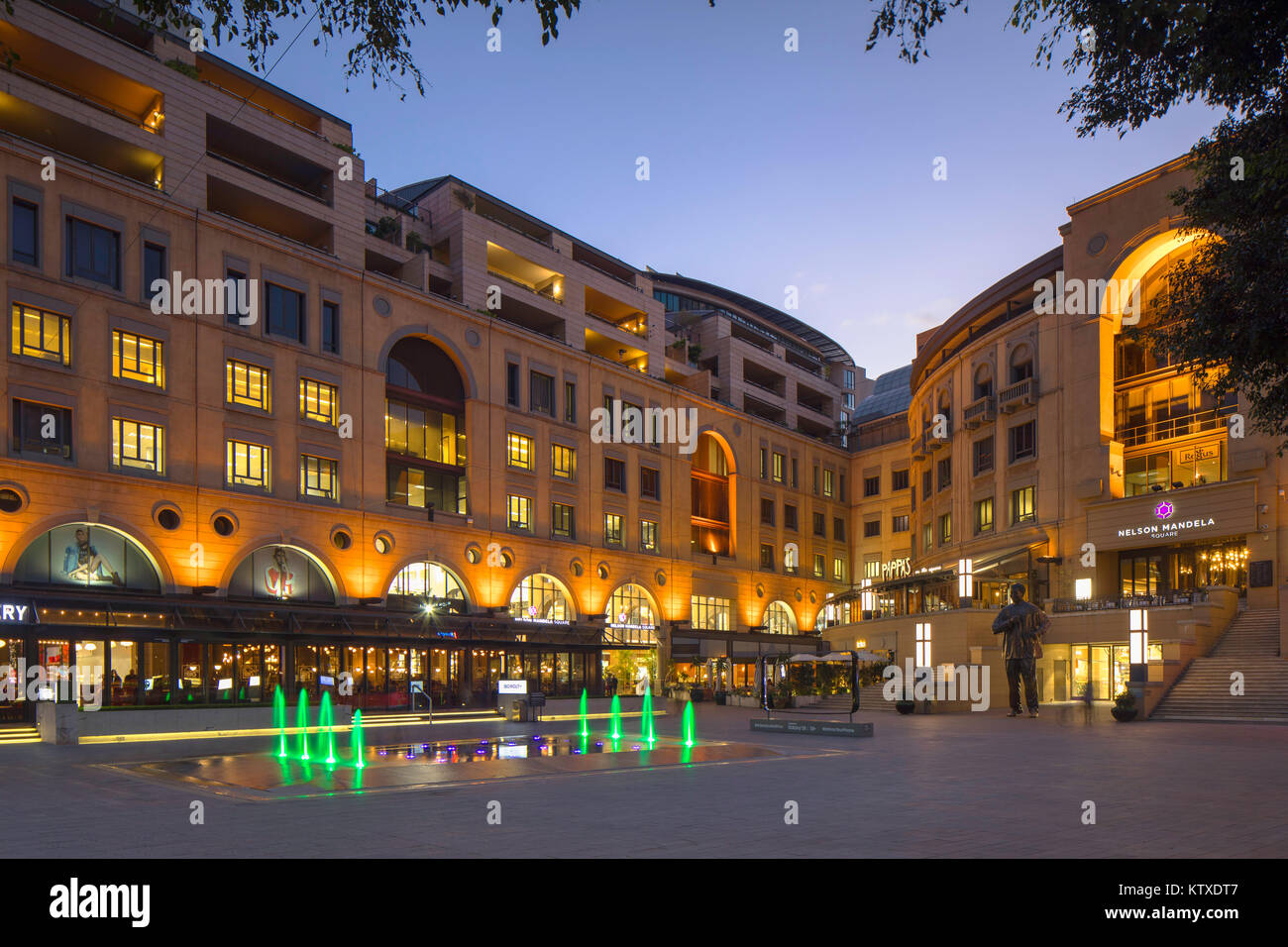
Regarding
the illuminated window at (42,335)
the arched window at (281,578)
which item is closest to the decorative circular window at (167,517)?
the arched window at (281,578)

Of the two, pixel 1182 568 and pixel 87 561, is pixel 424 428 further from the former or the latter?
pixel 1182 568

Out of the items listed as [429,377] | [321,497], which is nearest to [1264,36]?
[321,497]

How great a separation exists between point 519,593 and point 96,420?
2521 cm

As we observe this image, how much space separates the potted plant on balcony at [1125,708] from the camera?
117 ft

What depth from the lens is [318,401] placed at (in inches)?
1997

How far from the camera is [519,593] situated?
60000 millimetres

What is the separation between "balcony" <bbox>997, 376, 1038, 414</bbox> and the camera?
5638cm

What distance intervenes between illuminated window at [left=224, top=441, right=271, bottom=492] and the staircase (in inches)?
1493

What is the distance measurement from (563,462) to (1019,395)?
26654 millimetres

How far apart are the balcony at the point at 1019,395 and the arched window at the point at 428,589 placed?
1245 inches

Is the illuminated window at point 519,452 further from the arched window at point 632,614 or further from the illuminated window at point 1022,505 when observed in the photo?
the illuminated window at point 1022,505

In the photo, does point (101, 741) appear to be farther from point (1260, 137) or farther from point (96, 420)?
point (1260, 137)

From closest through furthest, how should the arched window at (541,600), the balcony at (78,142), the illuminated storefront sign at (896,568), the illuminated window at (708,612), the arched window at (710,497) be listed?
the balcony at (78,142), the arched window at (541,600), the illuminated window at (708,612), the illuminated storefront sign at (896,568), the arched window at (710,497)

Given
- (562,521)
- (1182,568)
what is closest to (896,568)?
(562,521)
